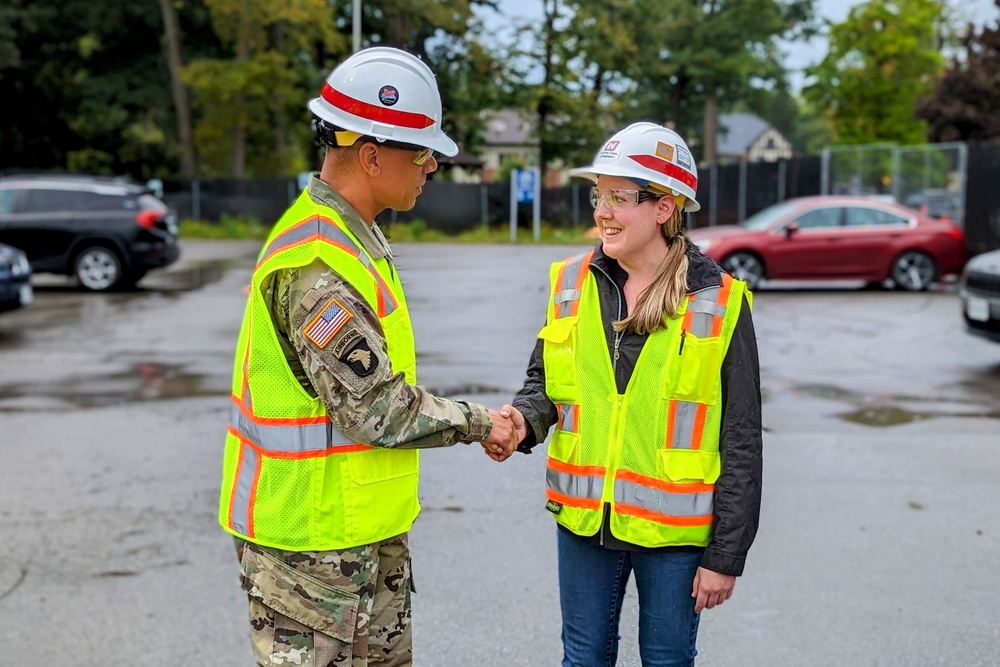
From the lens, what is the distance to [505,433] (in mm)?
2627

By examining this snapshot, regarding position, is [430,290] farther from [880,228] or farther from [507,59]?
[507,59]

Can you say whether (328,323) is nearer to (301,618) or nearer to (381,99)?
(381,99)

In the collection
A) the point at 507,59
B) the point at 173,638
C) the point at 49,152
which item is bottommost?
the point at 173,638

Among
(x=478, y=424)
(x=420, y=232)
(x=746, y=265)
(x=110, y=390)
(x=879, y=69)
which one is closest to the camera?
(x=478, y=424)

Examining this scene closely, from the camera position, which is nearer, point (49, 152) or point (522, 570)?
point (522, 570)

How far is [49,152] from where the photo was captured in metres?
43.1

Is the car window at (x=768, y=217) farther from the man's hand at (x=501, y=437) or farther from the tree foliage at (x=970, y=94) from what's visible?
the tree foliage at (x=970, y=94)

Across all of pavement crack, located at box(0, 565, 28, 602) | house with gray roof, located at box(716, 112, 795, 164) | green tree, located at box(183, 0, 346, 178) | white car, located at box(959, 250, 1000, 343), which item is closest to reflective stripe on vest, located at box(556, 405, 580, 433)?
pavement crack, located at box(0, 565, 28, 602)

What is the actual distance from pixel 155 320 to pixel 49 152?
33294 mm

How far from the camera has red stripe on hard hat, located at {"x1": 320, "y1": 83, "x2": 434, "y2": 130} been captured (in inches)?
91.9

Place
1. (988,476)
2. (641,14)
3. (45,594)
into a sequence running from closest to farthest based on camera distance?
(45,594) → (988,476) → (641,14)

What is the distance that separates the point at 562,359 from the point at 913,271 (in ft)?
51.0

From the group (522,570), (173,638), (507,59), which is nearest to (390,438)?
(173,638)

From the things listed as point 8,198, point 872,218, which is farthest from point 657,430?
point 8,198
